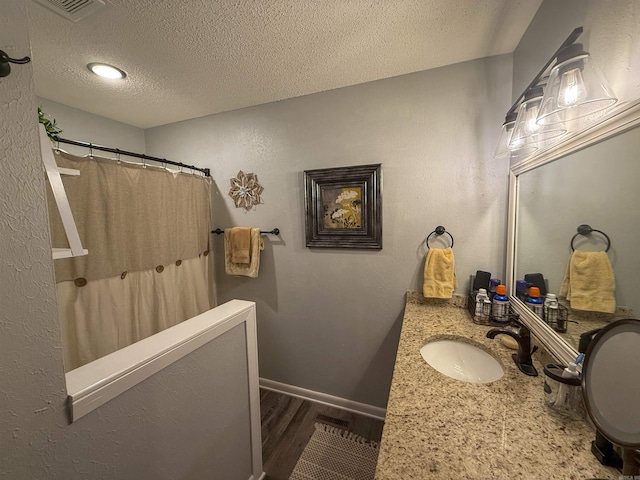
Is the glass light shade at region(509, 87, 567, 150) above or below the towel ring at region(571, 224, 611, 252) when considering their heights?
above

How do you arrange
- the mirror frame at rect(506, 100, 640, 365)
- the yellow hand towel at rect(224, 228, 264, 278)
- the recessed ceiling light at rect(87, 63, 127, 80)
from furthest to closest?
the yellow hand towel at rect(224, 228, 264, 278) < the recessed ceiling light at rect(87, 63, 127, 80) < the mirror frame at rect(506, 100, 640, 365)

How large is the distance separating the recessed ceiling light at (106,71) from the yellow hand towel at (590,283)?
2337 mm

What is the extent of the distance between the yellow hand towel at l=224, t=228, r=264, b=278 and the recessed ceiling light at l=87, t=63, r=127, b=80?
1141 millimetres

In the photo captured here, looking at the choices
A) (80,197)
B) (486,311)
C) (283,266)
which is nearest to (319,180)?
(283,266)

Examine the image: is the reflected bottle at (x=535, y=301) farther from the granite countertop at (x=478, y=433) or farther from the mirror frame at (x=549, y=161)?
the granite countertop at (x=478, y=433)

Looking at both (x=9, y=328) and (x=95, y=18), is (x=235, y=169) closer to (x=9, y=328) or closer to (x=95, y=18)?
(x=95, y=18)

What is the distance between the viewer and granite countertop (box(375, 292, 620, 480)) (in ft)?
1.77

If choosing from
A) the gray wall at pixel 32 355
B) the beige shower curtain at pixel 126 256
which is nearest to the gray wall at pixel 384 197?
the beige shower curtain at pixel 126 256

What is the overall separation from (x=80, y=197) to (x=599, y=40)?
88.4 inches

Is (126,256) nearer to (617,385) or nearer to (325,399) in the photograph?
(325,399)

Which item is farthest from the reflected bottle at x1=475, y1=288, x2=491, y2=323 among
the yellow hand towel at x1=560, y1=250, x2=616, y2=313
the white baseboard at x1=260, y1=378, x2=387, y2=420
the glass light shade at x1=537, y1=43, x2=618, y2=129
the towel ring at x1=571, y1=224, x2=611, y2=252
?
the white baseboard at x1=260, y1=378, x2=387, y2=420

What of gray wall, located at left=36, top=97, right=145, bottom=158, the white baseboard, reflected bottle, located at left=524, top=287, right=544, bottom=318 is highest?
gray wall, located at left=36, top=97, right=145, bottom=158

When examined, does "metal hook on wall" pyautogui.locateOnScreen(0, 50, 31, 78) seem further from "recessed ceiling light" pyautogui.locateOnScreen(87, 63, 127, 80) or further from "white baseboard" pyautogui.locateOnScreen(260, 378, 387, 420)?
Answer: "white baseboard" pyautogui.locateOnScreen(260, 378, 387, 420)

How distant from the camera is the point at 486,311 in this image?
127cm
